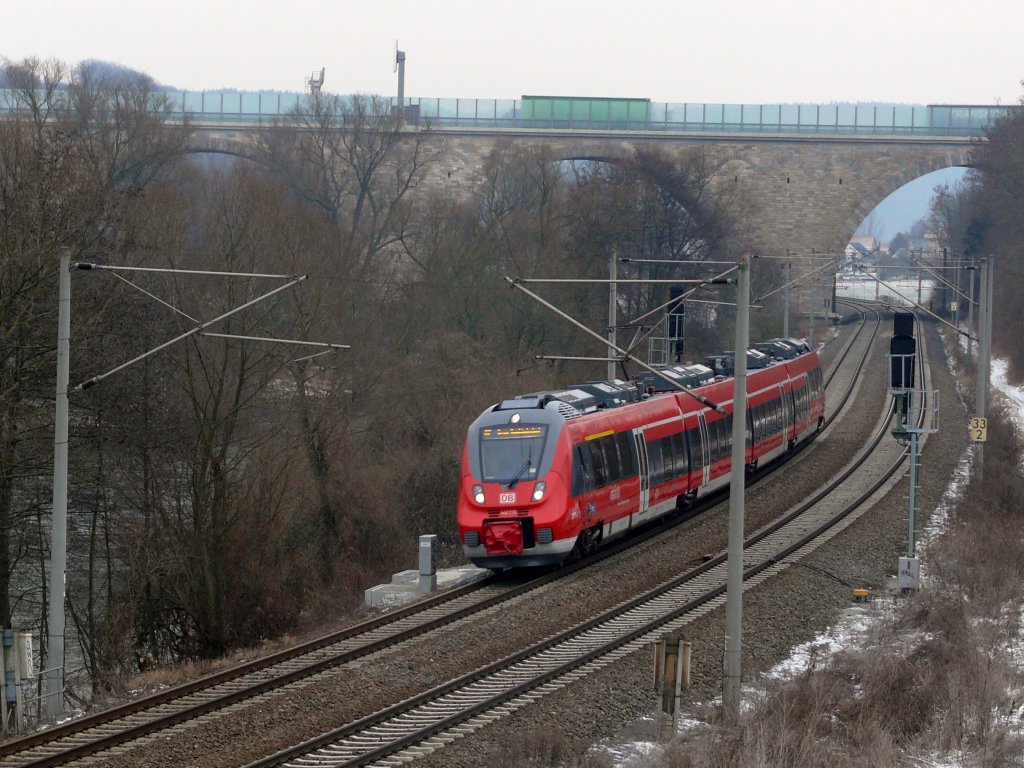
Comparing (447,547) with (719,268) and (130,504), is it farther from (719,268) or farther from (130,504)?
(719,268)

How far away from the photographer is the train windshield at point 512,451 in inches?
843

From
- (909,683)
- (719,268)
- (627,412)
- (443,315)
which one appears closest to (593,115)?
(719,268)

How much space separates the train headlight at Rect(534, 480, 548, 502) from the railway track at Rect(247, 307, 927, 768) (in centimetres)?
216

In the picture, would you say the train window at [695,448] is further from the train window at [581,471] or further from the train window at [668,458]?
the train window at [581,471]

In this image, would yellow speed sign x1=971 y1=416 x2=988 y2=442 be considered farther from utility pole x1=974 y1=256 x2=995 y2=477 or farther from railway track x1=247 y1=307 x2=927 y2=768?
railway track x1=247 y1=307 x2=927 y2=768

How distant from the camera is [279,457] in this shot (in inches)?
1244

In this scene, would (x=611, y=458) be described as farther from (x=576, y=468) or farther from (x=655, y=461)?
(x=655, y=461)

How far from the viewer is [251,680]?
16.3 metres

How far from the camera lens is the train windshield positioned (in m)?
21.4

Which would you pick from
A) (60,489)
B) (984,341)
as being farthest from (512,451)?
(984,341)

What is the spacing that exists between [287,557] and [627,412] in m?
9.60

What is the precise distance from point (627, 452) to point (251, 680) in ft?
31.8

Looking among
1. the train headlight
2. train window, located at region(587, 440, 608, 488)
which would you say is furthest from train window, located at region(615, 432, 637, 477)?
the train headlight

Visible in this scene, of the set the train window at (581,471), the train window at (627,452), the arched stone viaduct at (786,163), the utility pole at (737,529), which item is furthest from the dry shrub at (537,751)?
the arched stone viaduct at (786,163)
